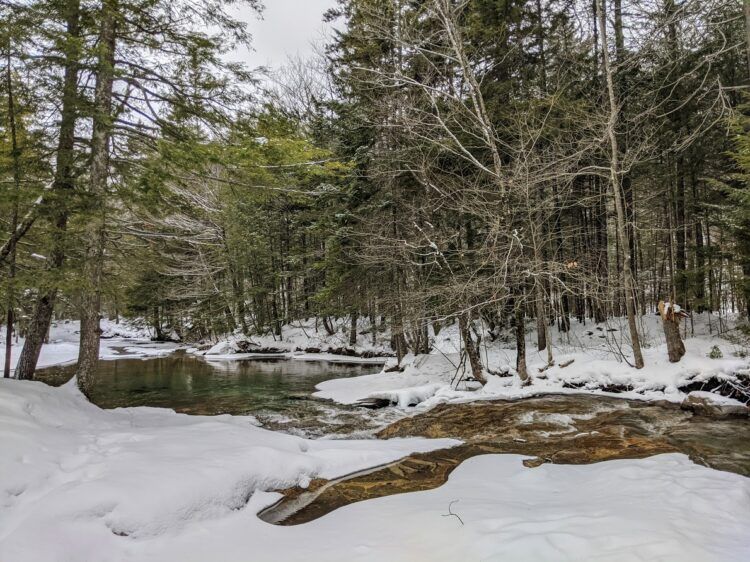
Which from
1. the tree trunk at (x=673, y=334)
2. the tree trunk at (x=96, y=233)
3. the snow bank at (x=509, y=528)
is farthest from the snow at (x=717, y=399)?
the tree trunk at (x=96, y=233)

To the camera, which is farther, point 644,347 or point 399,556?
point 644,347

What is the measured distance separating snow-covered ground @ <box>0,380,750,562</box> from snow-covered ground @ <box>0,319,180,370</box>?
18.8m

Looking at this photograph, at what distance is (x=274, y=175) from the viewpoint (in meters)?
7.80

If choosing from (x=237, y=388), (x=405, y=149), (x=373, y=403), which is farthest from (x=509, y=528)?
(x=237, y=388)

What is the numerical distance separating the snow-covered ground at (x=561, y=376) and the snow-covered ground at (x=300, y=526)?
15.4ft

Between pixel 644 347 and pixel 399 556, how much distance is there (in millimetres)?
11140

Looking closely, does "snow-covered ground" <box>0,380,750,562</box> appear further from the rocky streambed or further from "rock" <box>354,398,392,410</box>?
"rock" <box>354,398,392,410</box>

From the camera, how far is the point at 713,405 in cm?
787

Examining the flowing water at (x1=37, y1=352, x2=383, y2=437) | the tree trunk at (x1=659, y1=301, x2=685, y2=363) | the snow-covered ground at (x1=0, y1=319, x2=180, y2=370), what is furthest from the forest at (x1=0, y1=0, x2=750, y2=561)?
the snow-covered ground at (x1=0, y1=319, x2=180, y2=370)

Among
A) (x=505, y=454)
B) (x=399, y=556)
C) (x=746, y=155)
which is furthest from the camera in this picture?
(x=746, y=155)

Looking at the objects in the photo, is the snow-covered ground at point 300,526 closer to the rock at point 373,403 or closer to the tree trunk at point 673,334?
the rock at point 373,403

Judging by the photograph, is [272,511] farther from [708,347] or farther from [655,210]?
[655,210]

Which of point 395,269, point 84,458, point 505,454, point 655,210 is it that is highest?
point 655,210

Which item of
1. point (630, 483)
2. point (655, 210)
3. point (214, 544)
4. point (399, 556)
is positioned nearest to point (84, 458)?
point (214, 544)
